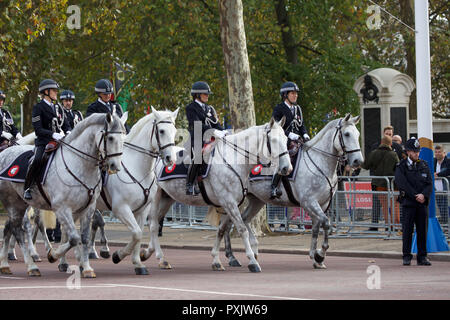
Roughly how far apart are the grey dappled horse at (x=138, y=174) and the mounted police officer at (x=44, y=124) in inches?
45.4

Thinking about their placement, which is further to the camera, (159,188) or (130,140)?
(159,188)

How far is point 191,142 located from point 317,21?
58.0 feet

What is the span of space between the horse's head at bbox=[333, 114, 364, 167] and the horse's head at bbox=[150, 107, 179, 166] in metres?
3.36

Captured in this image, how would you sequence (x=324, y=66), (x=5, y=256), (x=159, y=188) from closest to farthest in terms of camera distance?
(x=5, y=256) → (x=159, y=188) → (x=324, y=66)

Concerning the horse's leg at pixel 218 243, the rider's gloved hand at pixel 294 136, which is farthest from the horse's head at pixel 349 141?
the horse's leg at pixel 218 243

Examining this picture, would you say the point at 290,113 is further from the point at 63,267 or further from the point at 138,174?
the point at 63,267

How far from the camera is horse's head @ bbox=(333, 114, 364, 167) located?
17.4m

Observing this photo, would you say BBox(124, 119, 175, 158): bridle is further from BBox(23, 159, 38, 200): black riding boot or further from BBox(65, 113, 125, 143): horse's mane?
BBox(23, 159, 38, 200): black riding boot

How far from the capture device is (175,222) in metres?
28.3

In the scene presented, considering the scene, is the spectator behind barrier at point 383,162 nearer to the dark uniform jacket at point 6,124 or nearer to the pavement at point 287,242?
the pavement at point 287,242

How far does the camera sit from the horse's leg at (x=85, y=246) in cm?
1523

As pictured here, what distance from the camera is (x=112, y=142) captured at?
14.7 metres
